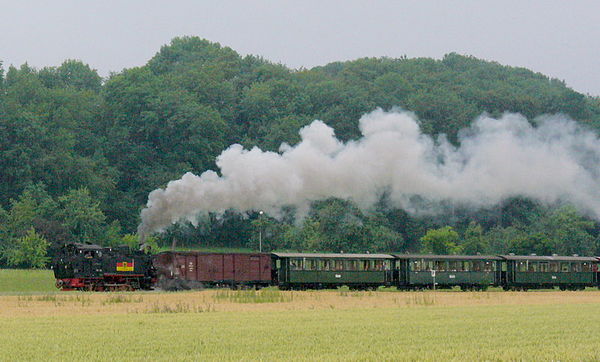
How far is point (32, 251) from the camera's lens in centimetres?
9625

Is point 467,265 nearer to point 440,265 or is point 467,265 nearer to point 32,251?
point 440,265

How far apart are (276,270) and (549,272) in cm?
2208

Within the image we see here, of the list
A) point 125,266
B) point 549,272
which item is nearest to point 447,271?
point 549,272

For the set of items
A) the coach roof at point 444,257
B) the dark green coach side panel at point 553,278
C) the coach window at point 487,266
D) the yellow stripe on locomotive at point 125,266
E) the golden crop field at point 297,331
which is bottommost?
the golden crop field at point 297,331

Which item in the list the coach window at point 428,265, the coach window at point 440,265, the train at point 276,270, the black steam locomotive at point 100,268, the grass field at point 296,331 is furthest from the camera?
the coach window at point 440,265

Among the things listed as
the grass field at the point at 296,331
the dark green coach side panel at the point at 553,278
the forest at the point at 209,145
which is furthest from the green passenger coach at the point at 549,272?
the forest at the point at 209,145

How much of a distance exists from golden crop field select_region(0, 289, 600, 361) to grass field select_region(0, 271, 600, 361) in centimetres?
3

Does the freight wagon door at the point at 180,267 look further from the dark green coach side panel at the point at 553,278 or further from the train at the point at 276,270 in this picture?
the dark green coach side panel at the point at 553,278

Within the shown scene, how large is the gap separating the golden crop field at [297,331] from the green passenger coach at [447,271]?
65.3ft

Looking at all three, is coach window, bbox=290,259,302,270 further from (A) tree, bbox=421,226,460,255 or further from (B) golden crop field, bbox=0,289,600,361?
(A) tree, bbox=421,226,460,255

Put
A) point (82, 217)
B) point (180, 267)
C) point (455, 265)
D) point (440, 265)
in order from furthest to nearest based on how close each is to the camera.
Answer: point (82, 217)
point (455, 265)
point (440, 265)
point (180, 267)

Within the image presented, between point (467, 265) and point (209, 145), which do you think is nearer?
point (467, 265)

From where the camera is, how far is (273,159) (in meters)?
76.1

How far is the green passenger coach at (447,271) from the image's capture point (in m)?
71.5
